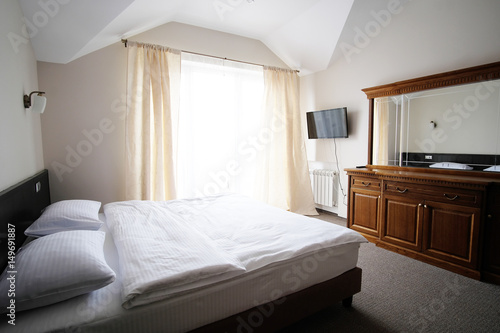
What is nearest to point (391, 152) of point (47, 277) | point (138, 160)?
point (138, 160)

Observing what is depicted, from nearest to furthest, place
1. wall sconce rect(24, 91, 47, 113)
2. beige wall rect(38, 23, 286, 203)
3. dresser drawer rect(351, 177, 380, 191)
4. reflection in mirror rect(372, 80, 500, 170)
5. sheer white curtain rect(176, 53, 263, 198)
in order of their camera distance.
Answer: wall sconce rect(24, 91, 47, 113) < reflection in mirror rect(372, 80, 500, 170) < beige wall rect(38, 23, 286, 203) < dresser drawer rect(351, 177, 380, 191) < sheer white curtain rect(176, 53, 263, 198)

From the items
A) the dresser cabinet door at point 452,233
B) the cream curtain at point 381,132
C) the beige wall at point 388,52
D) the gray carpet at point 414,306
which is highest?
the beige wall at point 388,52

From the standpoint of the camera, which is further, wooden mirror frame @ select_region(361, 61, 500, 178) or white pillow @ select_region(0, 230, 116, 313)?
wooden mirror frame @ select_region(361, 61, 500, 178)

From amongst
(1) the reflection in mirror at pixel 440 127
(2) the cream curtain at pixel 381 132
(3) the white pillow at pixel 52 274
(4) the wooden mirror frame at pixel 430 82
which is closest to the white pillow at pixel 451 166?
(1) the reflection in mirror at pixel 440 127

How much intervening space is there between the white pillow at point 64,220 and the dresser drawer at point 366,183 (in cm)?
298

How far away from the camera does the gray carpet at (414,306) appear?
177 centimetres

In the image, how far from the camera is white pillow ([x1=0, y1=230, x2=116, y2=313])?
1067mm

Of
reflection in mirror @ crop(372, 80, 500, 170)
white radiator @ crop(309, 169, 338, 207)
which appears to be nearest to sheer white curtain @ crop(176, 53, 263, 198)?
white radiator @ crop(309, 169, 338, 207)

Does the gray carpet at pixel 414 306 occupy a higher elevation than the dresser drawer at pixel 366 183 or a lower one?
lower

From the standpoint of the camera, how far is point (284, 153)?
4.50 meters

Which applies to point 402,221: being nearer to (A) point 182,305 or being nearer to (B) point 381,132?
(B) point 381,132

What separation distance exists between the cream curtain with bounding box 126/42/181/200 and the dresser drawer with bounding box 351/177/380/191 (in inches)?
96.0

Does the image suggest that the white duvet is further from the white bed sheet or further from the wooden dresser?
the wooden dresser

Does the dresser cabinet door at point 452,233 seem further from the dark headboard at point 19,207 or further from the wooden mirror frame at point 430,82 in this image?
the dark headboard at point 19,207
